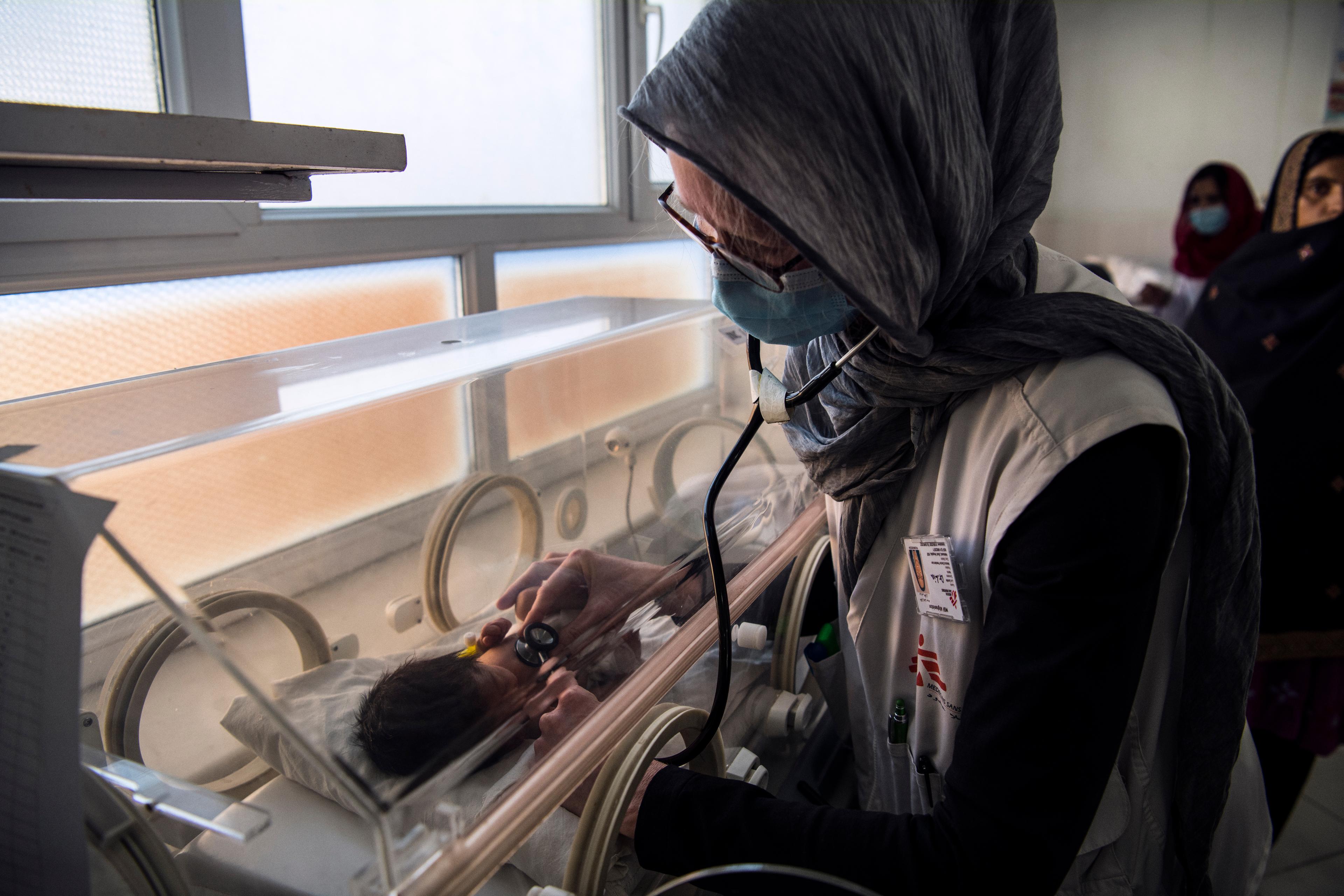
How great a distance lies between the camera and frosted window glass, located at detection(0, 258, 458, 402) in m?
1.14

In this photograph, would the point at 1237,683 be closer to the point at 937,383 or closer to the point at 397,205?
the point at 937,383

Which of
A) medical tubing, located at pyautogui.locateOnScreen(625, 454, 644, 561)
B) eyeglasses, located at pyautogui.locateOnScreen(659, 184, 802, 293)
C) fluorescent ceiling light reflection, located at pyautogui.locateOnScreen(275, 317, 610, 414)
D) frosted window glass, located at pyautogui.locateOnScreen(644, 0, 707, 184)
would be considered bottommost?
medical tubing, located at pyautogui.locateOnScreen(625, 454, 644, 561)

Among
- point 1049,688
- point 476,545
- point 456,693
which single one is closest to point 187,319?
point 476,545

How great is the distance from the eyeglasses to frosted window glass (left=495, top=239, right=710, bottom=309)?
867mm

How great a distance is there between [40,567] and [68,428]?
204 mm

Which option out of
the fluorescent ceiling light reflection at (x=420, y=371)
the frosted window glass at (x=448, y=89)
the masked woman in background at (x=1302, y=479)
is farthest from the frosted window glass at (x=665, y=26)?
the masked woman in background at (x=1302, y=479)

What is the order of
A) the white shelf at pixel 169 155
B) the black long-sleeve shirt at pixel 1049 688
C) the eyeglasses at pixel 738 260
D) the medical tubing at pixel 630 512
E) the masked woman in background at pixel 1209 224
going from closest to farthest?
the white shelf at pixel 169 155 → the black long-sleeve shirt at pixel 1049 688 → the eyeglasses at pixel 738 260 → the medical tubing at pixel 630 512 → the masked woman in background at pixel 1209 224

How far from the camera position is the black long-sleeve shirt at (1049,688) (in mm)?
604

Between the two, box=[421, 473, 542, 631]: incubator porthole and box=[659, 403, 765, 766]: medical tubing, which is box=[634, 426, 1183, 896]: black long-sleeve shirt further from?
box=[421, 473, 542, 631]: incubator porthole

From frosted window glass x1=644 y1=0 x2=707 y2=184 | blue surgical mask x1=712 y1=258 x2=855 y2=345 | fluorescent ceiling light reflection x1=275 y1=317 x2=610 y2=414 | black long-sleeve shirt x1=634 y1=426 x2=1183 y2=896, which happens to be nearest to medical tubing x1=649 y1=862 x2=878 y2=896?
black long-sleeve shirt x1=634 y1=426 x2=1183 y2=896

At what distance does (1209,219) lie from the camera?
310 centimetres

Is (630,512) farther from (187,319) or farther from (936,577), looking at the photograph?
(187,319)

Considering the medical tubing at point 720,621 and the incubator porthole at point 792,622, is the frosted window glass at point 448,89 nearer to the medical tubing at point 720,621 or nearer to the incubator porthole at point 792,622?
the medical tubing at point 720,621

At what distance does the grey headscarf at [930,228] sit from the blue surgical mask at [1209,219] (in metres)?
3.00
